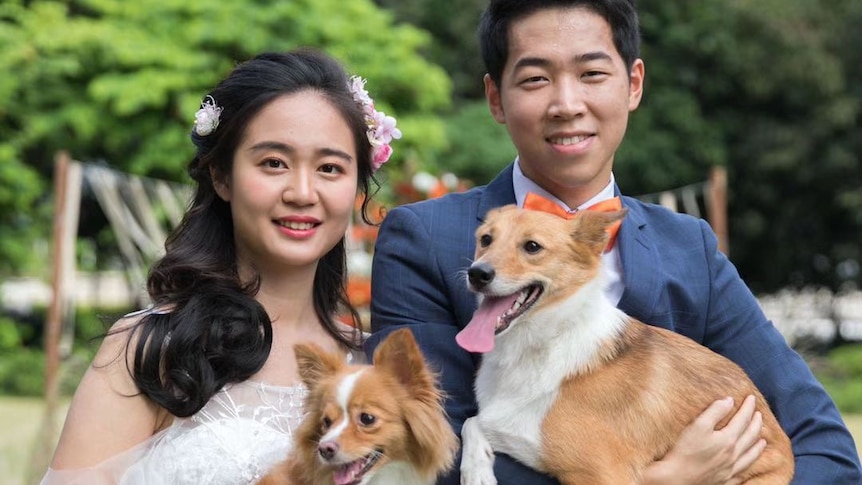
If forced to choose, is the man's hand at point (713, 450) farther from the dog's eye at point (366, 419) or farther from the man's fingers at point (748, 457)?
the dog's eye at point (366, 419)

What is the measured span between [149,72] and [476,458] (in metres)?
15.3

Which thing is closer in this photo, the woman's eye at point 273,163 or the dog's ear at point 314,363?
the dog's ear at point 314,363

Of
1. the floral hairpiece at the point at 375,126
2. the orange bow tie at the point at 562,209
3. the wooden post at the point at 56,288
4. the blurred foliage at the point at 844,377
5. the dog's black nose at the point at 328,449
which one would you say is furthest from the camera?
the blurred foliage at the point at 844,377

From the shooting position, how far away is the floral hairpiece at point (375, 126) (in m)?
4.46

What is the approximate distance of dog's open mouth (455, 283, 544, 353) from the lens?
3.40 metres

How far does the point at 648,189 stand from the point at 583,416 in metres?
21.7

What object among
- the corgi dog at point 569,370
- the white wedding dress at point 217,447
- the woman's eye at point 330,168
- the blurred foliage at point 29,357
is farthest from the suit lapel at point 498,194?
the blurred foliage at point 29,357

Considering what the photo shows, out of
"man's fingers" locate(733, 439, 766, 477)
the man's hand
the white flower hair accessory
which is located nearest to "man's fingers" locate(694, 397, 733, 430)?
the man's hand

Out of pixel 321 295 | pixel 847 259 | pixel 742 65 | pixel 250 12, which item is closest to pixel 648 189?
pixel 742 65

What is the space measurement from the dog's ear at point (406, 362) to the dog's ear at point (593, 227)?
0.64m

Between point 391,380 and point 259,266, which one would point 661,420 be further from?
point 259,266

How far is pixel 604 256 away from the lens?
A: 157 inches

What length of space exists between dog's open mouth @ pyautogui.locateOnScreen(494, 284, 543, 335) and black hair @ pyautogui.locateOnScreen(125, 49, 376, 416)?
44.0 inches

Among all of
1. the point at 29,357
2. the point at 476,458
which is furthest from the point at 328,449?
the point at 29,357
